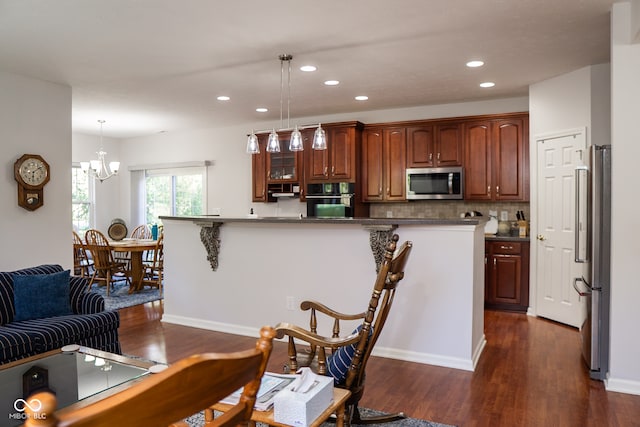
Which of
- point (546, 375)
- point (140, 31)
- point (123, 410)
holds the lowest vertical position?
point (546, 375)

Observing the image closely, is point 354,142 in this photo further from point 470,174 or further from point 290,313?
point 290,313

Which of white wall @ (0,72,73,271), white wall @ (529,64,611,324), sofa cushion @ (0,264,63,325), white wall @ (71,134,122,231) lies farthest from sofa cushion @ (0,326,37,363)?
white wall @ (71,134,122,231)

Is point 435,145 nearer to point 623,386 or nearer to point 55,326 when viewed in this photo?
point 623,386

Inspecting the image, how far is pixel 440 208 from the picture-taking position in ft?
20.9

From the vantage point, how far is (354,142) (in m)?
6.47

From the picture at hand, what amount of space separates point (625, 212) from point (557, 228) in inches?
74.2

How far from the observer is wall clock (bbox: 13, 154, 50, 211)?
4762mm

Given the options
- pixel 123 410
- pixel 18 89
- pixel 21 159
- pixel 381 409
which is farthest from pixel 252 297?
pixel 123 410

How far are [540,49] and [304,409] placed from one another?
3769 millimetres

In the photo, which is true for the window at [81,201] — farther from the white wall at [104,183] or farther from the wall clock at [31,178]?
the wall clock at [31,178]

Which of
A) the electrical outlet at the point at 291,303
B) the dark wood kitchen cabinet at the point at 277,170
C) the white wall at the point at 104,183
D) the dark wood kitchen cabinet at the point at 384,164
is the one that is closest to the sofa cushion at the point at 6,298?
the electrical outlet at the point at 291,303

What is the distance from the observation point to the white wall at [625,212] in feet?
10.1

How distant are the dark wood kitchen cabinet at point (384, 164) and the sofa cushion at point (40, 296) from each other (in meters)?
4.11

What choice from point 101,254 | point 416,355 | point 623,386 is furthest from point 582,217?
point 101,254
